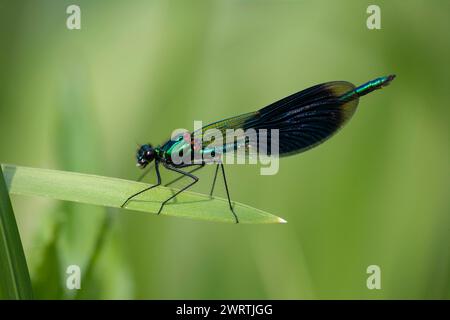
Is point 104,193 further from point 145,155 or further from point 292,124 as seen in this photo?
point 292,124

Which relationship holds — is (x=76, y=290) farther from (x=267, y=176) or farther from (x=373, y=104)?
(x=373, y=104)

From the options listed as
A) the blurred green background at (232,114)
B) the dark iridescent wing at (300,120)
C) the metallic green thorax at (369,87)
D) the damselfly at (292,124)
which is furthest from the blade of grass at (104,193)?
the metallic green thorax at (369,87)

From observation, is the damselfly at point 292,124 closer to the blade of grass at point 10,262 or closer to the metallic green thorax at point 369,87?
the metallic green thorax at point 369,87

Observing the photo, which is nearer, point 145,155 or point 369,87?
point 369,87

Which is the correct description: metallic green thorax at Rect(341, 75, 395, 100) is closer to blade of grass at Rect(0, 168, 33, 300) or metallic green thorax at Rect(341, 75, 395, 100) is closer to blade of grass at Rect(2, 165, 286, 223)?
blade of grass at Rect(2, 165, 286, 223)

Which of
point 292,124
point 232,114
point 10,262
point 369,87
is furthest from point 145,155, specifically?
point 10,262

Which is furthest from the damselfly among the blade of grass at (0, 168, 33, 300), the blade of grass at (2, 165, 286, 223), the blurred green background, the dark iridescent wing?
the blade of grass at (0, 168, 33, 300)
